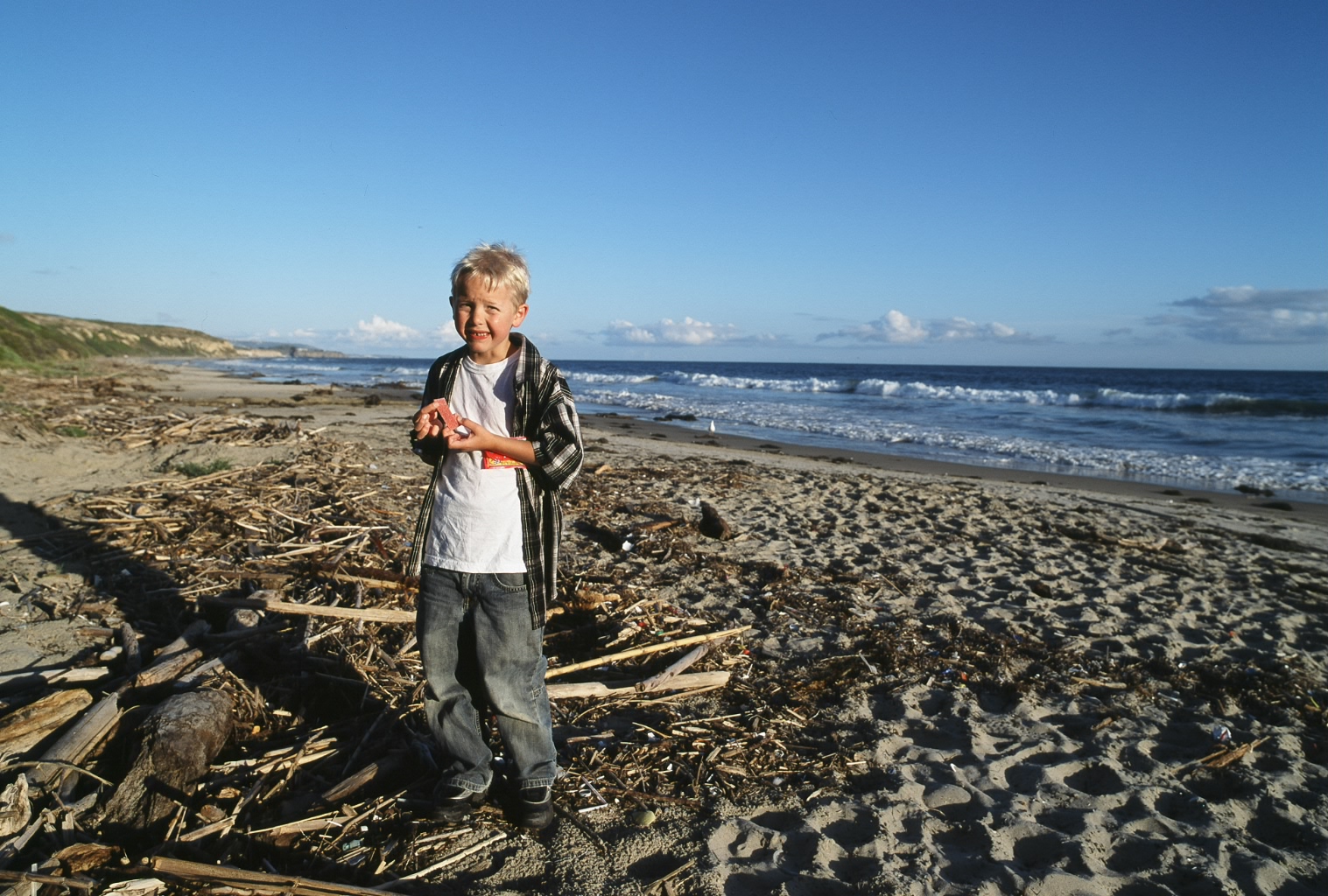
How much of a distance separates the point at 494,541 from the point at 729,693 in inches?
74.4

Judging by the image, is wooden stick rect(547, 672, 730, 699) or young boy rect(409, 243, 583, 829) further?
wooden stick rect(547, 672, 730, 699)

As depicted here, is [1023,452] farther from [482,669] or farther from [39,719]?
[39,719]

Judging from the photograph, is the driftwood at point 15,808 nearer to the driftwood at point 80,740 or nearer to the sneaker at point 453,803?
the driftwood at point 80,740

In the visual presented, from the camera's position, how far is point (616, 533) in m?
6.57

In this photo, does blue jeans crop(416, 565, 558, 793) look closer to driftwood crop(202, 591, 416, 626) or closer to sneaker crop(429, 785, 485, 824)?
sneaker crop(429, 785, 485, 824)

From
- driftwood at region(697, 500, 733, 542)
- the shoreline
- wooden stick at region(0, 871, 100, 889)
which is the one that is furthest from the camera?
the shoreline

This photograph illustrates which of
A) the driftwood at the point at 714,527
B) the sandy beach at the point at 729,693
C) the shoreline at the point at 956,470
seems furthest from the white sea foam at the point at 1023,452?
the driftwood at the point at 714,527

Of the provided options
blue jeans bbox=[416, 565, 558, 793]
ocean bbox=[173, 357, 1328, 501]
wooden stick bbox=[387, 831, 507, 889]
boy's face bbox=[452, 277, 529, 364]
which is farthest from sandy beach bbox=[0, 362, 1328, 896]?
ocean bbox=[173, 357, 1328, 501]

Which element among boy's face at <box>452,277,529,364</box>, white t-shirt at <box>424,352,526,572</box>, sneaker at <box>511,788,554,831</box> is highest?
boy's face at <box>452,277,529,364</box>

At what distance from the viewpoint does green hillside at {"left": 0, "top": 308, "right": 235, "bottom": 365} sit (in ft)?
92.9

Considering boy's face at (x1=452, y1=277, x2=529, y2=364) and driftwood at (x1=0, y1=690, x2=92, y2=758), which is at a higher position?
boy's face at (x1=452, y1=277, x2=529, y2=364)

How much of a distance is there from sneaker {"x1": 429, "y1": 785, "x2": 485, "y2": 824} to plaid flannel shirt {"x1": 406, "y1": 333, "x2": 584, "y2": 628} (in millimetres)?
672

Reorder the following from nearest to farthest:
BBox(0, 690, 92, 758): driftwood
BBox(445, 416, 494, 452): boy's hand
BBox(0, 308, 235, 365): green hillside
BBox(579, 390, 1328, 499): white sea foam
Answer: BBox(445, 416, 494, 452): boy's hand
BBox(0, 690, 92, 758): driftwood
BBox(579, 390, 1328, 499): white sea foam
BBox(0, 308, 235, 365): green hillside

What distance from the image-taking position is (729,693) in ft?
12.8
